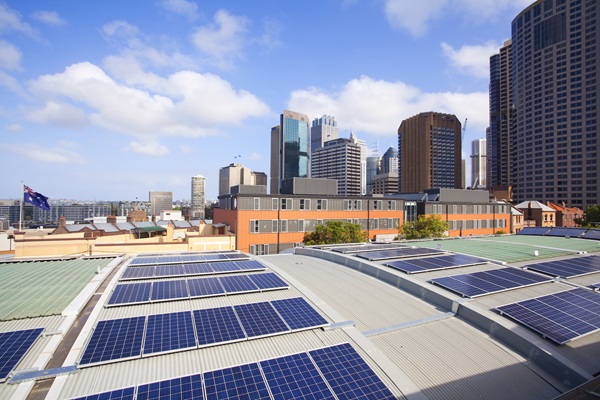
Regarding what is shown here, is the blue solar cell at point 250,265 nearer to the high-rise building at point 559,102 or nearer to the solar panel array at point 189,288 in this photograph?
the solar panel array at point 189,288

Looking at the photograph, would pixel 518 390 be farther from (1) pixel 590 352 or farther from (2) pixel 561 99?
(2) pixel 561 99

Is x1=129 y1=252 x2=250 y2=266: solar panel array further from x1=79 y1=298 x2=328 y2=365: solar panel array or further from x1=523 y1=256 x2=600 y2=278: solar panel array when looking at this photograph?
x1=523 y1=256 x2=600 y2=278: solar panel array

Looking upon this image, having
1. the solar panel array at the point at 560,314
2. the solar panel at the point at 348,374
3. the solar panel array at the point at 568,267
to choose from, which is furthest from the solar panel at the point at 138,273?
the solar panel array at the point at 568,267

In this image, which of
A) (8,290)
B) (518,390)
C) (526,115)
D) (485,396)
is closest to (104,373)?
(8,290)

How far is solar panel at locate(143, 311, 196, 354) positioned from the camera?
10820 millimetres

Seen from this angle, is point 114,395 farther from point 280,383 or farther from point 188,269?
point 188,269

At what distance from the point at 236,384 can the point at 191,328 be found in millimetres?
3633

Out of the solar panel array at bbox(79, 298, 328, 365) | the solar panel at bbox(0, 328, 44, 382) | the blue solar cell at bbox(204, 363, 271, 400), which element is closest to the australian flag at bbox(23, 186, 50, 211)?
the solar panel at bbox(0, 328, 44, 382)

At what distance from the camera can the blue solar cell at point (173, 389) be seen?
873cm

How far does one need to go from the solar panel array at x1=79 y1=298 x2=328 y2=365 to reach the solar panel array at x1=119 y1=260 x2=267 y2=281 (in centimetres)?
541

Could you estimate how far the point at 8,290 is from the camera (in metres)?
15.3

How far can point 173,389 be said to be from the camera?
904cm

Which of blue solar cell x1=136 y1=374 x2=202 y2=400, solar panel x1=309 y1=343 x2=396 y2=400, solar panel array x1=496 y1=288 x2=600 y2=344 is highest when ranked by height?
solar panel array x1=496 y1=288 x2=600 y2=344

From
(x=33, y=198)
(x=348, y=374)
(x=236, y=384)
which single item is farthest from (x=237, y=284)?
(x=33, y=198)
